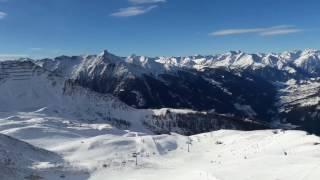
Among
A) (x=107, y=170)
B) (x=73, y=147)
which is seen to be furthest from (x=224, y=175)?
(x=73, y=147)

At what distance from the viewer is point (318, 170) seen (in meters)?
44.4

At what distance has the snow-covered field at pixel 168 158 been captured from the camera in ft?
167

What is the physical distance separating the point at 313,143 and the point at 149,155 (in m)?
26.9

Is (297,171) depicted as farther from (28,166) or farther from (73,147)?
(73,147)

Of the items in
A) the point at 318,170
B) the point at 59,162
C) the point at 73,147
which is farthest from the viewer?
the point at 73,147

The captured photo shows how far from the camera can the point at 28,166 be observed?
6228cm

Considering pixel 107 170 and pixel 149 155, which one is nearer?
pixel 107 170

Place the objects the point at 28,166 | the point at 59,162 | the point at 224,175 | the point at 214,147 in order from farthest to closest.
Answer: the point at 214,147 < the point at 59,162 < the point at 28,166 < the point at 224,175

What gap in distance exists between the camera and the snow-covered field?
167 feet

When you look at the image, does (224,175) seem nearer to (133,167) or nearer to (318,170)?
(318,170)

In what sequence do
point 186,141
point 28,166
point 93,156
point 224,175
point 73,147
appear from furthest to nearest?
point 186,141, point 73,147, point 93,156, point 28,166, point 224,175

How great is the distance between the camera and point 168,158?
81188 mm

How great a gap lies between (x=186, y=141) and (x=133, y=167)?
3806 centimetres

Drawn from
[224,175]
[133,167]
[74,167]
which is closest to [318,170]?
[224,175]
